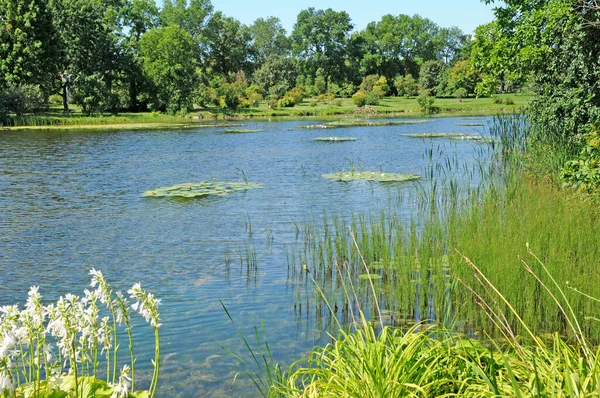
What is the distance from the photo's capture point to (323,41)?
9481cm

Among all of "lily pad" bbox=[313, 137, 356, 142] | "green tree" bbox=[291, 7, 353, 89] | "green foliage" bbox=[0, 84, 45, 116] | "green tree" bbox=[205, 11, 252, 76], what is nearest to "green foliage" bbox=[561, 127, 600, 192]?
"lily pad" bbox=[313, 137, 356, 142]

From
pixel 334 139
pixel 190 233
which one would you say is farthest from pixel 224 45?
pixel 190 233

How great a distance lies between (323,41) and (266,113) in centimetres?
4062

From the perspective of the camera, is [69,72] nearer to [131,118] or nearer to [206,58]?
[131,118]

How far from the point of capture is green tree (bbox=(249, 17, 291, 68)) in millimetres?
121312

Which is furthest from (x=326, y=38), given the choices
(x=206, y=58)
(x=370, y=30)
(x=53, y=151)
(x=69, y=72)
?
(x=53, y=151)

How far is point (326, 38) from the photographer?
313 feet

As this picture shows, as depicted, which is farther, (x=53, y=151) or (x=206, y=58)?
(x=206, y=58)

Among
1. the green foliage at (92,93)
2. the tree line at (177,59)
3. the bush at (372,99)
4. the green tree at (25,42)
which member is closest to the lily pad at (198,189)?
the tree line at (177,59)

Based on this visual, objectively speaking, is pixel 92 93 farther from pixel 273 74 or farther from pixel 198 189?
pixel 198 189

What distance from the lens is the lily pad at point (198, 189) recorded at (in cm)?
1509

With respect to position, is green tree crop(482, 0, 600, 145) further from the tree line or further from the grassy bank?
the grassy bank

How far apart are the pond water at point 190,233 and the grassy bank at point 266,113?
20119mm

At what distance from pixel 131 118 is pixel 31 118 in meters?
7.53
